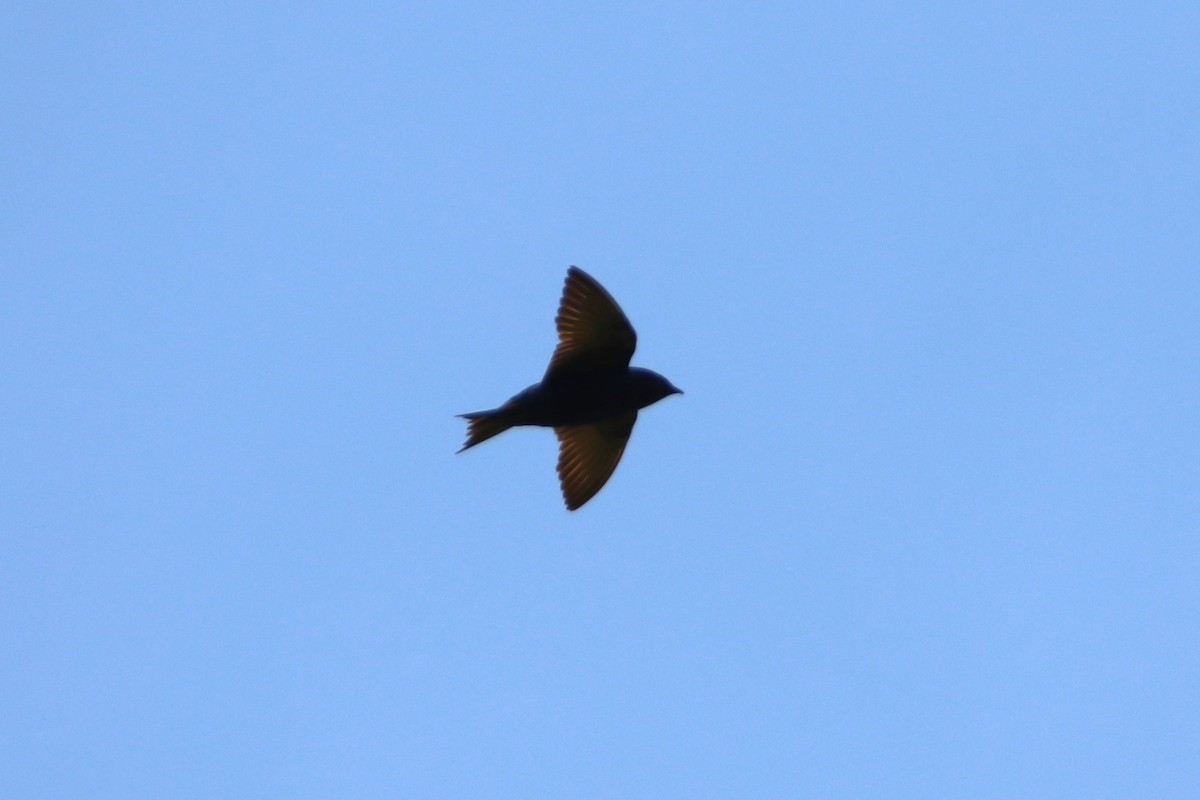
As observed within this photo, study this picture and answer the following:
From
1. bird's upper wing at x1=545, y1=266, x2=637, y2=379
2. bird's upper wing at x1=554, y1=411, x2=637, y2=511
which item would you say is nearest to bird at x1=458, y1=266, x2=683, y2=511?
bird's upper wing at x1=545, y1=266, x2=637, y2=379

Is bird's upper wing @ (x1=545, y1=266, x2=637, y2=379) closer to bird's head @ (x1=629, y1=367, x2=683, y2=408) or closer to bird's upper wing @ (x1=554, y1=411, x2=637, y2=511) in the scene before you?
bird's head @ (x1=629, y1=367, x2=683, y2=408)

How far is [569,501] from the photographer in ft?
37.8

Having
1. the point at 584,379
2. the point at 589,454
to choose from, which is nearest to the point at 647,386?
the point at 584,379

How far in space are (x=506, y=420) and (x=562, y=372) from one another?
1.61 ft

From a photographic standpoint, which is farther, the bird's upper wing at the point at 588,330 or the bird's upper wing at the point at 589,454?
the bird's upper wing at the point at 589,454

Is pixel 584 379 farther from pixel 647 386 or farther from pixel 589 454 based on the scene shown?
pixel 589 454

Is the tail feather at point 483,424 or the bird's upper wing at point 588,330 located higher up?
the bird's upper wing at point 588,330

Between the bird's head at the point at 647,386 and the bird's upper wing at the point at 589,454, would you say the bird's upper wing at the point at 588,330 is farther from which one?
the bird's upper wing at the point at 589,454

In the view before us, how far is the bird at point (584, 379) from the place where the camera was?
10570 mm

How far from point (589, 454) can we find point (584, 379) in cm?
96

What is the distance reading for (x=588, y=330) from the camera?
35.1 ft

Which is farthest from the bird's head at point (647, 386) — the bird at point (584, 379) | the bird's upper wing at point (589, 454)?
the bird's upper wing at point (589, 454)

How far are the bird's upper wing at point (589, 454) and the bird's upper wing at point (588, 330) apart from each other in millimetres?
862

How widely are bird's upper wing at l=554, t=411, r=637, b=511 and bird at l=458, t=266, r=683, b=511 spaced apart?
1.18ft
